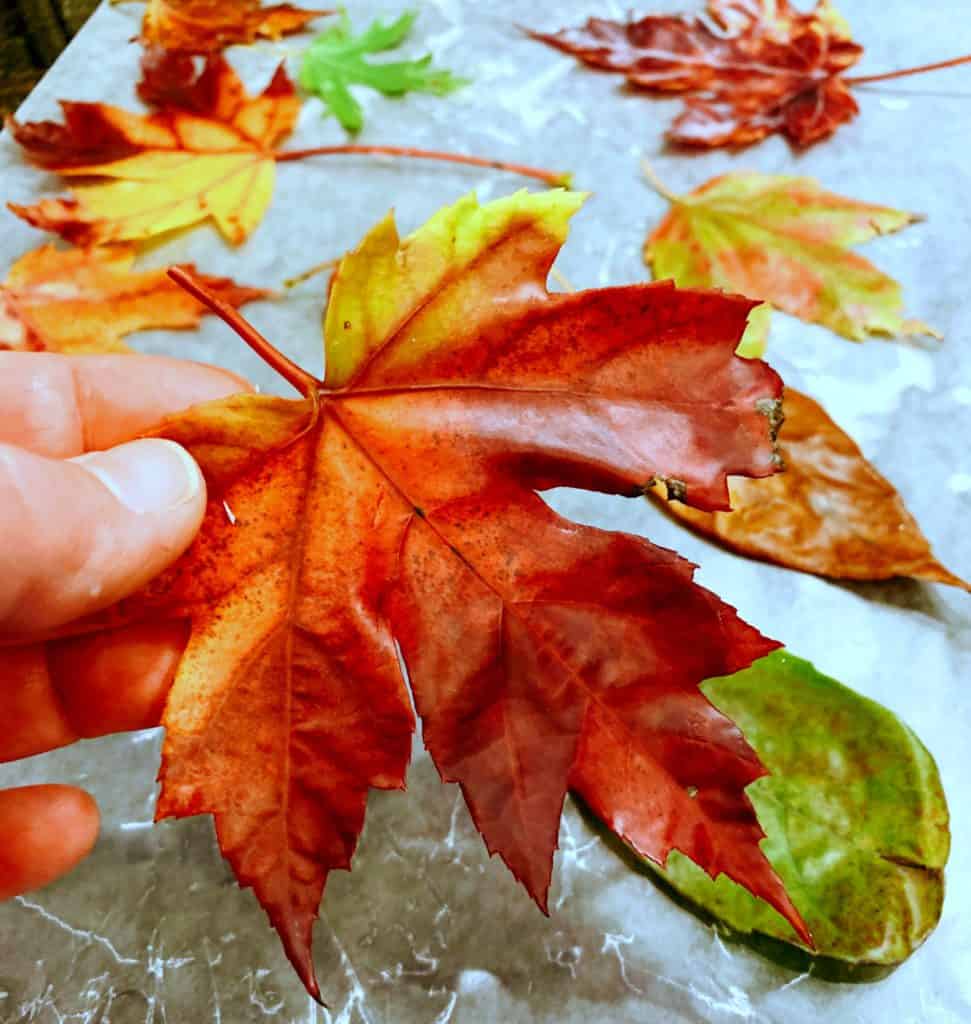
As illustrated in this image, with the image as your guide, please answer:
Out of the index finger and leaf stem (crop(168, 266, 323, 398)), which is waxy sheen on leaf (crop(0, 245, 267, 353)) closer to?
the index finger

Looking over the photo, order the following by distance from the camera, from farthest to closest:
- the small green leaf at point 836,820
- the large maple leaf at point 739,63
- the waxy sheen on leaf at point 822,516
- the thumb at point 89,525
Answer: the large maple leaf at point 739,63
the waxy sheen on leaf at point 822,516
the small green leaf at point 836,820
the thumb at point 89,525

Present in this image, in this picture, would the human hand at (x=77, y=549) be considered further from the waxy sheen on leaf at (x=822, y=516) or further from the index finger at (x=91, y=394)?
the waxy sheen on leaf at (x=822, y=516)

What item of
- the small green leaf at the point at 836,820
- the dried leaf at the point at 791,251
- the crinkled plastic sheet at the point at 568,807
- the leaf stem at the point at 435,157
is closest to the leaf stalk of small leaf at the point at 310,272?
the crinkled plastic sheet at the point at 568,807

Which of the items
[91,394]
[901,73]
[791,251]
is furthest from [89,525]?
[901,73]

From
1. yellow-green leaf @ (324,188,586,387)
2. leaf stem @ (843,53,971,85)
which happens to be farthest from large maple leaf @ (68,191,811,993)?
leaf stem @ (843,53,971,85)

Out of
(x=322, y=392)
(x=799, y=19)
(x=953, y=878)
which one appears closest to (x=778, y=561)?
(x=953, y=878)

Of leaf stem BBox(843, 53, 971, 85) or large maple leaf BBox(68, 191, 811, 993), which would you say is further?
leaf stem BBox(843, 53, 971, 85)

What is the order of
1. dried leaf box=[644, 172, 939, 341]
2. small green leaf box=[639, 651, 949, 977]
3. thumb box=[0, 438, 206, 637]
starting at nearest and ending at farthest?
thumb box=[0, 438, 206, 637], small green leaf box=[639, 651, 949, 977], dried leaf box=[644, 172, 939, 341]
